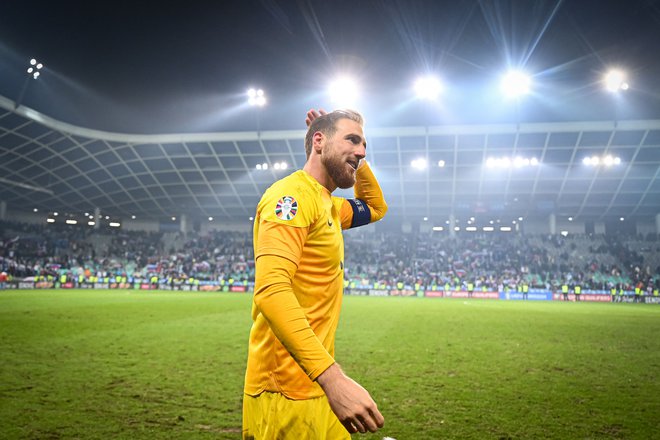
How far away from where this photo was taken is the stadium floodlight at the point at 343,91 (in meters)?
29.2

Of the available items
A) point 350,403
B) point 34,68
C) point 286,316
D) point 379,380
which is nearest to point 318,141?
point 286,316

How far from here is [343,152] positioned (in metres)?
2.22

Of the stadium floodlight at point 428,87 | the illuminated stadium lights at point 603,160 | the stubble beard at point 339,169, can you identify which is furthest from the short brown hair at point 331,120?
the illuminated stadium lights at point 603,160

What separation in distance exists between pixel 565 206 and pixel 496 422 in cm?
4274

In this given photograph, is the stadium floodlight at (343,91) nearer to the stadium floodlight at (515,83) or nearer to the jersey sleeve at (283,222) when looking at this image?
the stadium floodlight at (515,83)

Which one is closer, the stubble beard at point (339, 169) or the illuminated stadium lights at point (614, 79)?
the stubble beard at point (339, 169)

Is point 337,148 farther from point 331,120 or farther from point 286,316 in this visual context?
point 286,316

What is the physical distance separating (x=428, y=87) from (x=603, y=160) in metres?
17.7

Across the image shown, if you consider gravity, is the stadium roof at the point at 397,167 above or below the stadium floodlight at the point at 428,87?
below

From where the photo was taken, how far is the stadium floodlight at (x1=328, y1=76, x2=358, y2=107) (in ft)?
95.9

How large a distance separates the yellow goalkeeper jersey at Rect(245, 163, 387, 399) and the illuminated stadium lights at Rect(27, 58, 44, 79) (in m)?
31.0

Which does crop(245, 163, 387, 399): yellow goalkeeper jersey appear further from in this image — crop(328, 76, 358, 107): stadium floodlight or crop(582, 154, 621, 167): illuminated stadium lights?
crop(582, 154, 621, 167): illuminated stadium lights

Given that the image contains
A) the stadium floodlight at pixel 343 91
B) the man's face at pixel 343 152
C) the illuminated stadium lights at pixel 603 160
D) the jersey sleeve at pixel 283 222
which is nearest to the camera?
the jersey sleeve at pixel 283 222

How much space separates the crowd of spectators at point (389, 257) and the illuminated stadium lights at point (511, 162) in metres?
9.92
